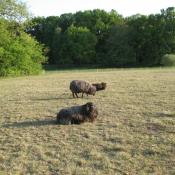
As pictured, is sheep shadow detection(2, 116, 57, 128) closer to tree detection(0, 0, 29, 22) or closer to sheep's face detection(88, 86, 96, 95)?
sheep's face detection(88, 86, 96, 95)

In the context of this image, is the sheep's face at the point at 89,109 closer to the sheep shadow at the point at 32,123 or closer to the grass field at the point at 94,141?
the grass field at the point at 94,141

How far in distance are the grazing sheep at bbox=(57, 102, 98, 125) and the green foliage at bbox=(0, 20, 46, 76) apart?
29.0 metres

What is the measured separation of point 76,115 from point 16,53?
31230 mm

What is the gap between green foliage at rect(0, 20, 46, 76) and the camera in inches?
1666

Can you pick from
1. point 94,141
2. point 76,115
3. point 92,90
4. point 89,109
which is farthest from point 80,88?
point 94,141

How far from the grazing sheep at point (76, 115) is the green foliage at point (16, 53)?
29.0m

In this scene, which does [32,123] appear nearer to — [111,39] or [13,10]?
[13,10]

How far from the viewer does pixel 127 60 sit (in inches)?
3137

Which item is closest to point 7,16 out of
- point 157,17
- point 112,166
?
point 112,166

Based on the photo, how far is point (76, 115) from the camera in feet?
42.6

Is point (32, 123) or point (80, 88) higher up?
point (80, 88)

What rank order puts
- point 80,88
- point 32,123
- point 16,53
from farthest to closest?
point 16,53
point 80,88
point 32,123

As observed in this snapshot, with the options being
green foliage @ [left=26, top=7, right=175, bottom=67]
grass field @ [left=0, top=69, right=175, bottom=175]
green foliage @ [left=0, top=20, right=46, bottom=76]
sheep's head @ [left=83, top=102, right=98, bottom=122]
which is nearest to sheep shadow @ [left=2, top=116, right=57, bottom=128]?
grass field @ [left=0, top=69, right=175, bottom=175]

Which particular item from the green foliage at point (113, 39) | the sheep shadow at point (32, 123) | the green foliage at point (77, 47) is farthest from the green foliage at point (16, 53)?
the green foliage at point (77, 47)
